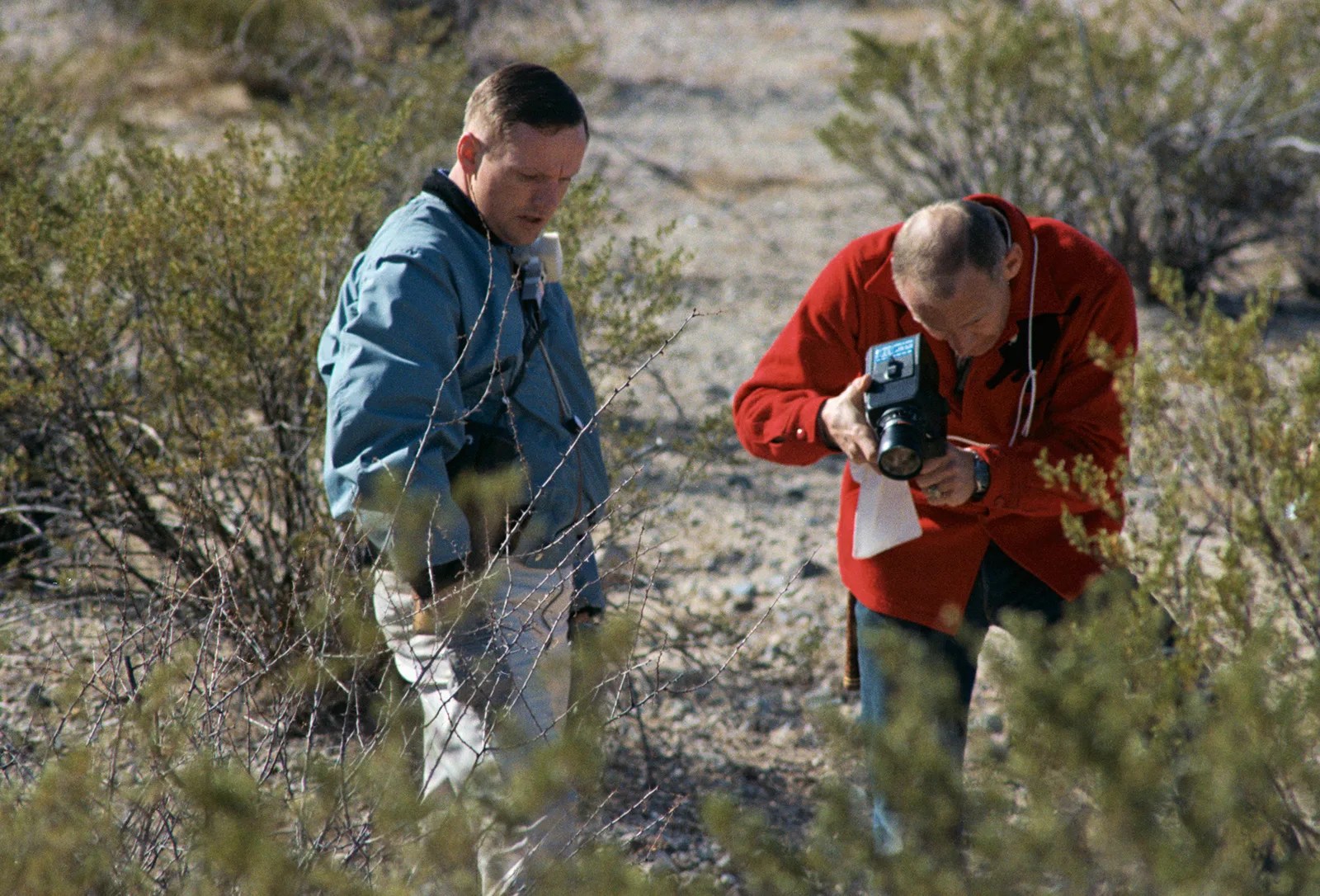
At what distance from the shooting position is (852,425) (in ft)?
7.97

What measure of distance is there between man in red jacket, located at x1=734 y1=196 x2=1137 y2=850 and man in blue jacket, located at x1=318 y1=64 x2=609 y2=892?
46cm

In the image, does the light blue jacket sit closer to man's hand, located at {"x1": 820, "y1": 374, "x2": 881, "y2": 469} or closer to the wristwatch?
man's hand, located at {"x1": 820, "y1": 374, "x2": 881, "y2": 469}

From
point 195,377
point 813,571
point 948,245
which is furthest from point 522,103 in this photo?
point 813,571

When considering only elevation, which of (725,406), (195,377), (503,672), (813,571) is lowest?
(813,571)

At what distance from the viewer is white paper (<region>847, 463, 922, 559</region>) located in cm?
253

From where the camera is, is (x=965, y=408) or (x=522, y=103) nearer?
(x=522, y=103)

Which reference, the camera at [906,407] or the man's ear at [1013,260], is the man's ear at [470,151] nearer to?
the camera at [906,407]

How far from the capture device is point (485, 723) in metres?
1.99

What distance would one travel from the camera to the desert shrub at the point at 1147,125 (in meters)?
6.76

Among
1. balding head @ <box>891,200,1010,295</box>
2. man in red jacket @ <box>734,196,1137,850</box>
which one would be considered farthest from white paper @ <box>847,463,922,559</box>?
balding head @ <box>891,200,1010,295</box>

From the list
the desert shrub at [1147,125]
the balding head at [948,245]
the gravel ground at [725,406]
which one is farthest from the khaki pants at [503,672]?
the desert shrub at [1147,125]

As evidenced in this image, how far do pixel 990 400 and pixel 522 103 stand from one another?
3.27ft

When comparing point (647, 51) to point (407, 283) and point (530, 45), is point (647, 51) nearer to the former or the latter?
point (530, 45)

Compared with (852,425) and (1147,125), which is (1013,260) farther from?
(1147,125)
